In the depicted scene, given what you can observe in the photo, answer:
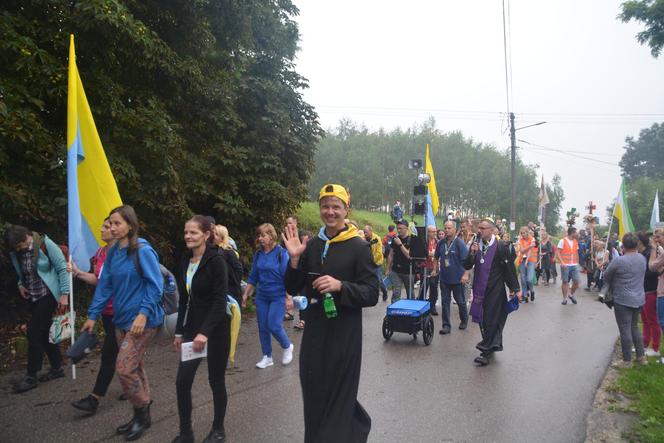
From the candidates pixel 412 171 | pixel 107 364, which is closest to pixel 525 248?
pixel 107 364

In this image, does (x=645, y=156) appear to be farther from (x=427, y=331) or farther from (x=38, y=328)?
(x=38, y=328)

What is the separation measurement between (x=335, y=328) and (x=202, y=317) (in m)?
1.35

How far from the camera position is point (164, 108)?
9.81 meters

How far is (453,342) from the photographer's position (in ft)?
26.6

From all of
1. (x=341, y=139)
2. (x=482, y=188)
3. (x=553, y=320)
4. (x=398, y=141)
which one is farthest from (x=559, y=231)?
(x=553, y=320)

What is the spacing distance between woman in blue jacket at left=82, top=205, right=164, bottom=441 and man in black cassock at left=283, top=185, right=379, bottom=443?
1.57 metres

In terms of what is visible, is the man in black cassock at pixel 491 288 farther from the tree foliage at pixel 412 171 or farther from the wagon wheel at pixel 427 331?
the tree foliage at pixel 412 171

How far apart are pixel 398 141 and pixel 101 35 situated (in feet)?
195

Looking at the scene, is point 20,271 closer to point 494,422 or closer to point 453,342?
point 494,422

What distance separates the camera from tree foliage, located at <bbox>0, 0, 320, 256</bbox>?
22.2 feet

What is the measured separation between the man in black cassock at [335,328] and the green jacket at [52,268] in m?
3.40

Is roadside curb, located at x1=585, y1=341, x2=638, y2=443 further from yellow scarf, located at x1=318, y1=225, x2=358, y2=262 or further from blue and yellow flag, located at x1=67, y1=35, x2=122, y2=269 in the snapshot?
blue and yellow flag, located at x1=67, y1=35, x2=122, y2=269

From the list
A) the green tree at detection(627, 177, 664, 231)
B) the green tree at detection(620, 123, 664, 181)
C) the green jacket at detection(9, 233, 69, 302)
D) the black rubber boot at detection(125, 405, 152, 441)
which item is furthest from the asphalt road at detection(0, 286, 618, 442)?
the green tree at detection(620, 123, 664, 181)

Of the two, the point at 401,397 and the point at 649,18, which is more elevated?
the point at 649,18
